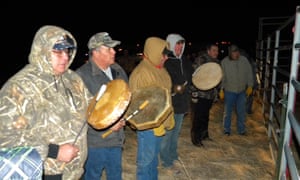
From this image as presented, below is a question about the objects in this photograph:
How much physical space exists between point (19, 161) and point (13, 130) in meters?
0.40

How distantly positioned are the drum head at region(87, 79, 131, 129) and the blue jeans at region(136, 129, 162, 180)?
3.15 feet

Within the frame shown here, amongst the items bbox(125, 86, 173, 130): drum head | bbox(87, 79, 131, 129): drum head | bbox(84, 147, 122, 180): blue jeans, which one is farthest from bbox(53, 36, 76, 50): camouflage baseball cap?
bbox(84, 147, 122, 180): blue jeans

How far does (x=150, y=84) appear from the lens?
10.5 ft

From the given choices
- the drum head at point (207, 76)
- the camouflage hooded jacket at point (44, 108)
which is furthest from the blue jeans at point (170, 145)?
the camouflage hooded jacket at point (44, 108)

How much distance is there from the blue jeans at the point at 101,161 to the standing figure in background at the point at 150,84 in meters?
0.31

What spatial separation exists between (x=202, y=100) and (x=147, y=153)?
1941 mm

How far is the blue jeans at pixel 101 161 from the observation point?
291cm

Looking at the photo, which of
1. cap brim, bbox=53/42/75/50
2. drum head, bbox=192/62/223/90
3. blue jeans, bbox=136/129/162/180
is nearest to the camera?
cap brim, bbox=53/42/75/50

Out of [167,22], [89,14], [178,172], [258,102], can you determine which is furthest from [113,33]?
[178,172]

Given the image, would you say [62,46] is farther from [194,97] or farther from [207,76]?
[194,97]

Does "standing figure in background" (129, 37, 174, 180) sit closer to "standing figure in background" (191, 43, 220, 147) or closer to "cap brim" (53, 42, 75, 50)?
"cap brim" (53, 42, 75, 50)

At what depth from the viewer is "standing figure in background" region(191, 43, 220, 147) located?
15.8 feet

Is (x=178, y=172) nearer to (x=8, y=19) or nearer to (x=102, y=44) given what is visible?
(x=102, y=44)

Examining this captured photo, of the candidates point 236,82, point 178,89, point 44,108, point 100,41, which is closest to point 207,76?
point 178,89
